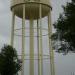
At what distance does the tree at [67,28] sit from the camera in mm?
21297

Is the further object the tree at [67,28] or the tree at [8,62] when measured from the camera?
the tree at [8,62]

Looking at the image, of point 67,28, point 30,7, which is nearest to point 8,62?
point 30,7

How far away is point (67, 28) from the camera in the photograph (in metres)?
21.8

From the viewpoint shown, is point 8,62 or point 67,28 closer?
point 67,28

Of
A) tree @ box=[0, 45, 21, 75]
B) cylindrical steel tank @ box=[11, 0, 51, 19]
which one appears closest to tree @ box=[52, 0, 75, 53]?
tree @ box=[0, 45, 21, 75]

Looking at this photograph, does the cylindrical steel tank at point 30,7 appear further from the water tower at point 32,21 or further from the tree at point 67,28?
the tree at point 67,28

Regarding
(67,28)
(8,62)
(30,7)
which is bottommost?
(8,62)

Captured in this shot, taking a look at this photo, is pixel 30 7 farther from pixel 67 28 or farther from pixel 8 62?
pixel 67 28

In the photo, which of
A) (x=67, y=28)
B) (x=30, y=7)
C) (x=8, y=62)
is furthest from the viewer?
(x=30, y=7)

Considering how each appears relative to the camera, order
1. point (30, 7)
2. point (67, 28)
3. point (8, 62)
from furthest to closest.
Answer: point (30, 7), point (8, 62), point (67, 28)

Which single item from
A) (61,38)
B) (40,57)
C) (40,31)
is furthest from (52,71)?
(61,38)

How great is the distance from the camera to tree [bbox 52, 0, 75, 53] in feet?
69.9

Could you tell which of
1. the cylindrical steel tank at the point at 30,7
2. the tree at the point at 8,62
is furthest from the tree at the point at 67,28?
the cylindrical steel tank at the point at 30,7

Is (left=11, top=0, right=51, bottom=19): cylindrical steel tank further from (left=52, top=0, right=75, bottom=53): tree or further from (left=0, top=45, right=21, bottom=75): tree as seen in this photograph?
(left=52, top=0, right=75, bottom=53): tree
